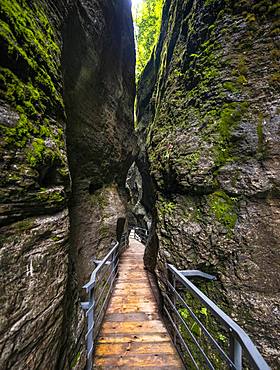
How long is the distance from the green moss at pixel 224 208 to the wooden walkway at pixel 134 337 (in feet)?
6.79

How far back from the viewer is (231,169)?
125 inches

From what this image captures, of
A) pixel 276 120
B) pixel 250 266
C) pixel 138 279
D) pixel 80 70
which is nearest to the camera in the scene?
pixel 250 266

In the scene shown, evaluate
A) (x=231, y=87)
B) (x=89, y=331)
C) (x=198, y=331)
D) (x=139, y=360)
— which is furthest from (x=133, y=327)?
(x=231, y=87)

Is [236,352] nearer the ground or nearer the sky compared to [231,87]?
nearer the ground

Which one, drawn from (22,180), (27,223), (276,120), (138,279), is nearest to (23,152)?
(22,180)

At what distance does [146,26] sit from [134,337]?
18966 millimetres

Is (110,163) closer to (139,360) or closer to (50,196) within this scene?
(50,196)

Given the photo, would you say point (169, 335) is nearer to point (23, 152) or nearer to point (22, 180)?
point (22, 180)

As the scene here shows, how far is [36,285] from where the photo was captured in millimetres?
1474

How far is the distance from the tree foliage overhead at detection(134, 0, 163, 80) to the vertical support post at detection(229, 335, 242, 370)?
16341 millimetres

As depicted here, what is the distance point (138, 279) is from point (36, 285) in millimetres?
4219

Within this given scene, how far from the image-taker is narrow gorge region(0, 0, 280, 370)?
146cm

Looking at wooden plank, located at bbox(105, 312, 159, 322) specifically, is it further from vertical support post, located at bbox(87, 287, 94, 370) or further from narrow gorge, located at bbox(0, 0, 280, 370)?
vertical support post, located at bbox(87, 287, 94, 370)

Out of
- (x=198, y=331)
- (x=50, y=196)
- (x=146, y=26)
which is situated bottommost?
(x=198, y=331)
